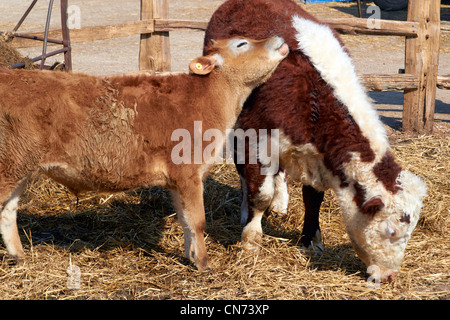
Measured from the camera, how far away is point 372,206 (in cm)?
364

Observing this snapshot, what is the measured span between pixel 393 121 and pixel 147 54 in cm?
394

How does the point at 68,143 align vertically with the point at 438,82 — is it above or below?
above

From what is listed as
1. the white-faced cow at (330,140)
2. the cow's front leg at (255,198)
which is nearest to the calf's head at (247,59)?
the white-faced cow at (330,140)

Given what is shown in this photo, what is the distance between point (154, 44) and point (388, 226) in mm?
4728

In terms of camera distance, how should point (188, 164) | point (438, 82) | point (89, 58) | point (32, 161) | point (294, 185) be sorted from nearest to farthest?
point (32, 161)
point (188, 164)
point (294, 185)
point (438, 82)
point (89, 58)

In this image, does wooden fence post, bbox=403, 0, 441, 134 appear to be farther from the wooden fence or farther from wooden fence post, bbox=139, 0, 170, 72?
wooden fence post, bbox=139, 0, 170, 72

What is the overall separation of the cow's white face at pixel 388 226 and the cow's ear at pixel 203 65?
53.6 inches

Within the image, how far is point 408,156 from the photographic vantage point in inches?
256

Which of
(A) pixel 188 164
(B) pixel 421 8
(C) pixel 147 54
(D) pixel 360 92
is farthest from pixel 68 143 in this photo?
(B) pixel 421 8

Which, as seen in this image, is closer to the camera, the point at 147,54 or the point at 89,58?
the point at 147,54

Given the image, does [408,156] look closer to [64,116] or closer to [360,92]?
[360,92]

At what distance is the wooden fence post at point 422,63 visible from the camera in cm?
750

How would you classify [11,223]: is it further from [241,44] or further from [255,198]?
[241,44]

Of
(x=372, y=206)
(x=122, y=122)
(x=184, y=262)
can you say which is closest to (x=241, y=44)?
(x=122, y=122)
